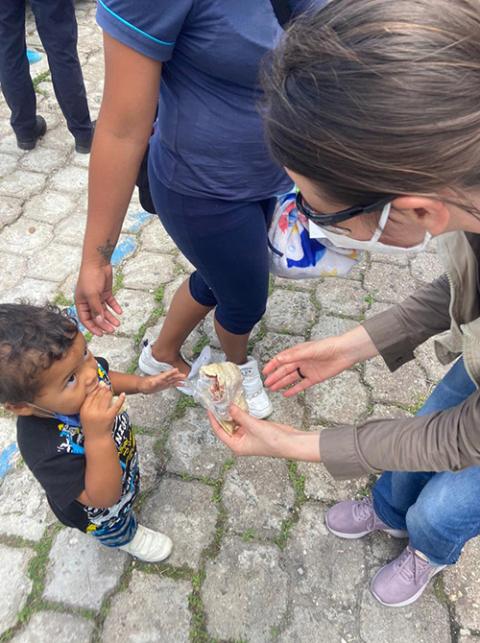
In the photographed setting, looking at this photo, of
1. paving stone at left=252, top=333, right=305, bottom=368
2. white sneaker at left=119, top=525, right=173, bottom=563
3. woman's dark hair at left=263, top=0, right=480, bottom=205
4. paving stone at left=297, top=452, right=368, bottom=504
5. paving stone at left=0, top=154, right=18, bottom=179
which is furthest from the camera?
paving stone at left=0, top=154, right=18, bottom=179

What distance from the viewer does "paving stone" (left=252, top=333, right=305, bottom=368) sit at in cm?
250

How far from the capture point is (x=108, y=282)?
5.41ft

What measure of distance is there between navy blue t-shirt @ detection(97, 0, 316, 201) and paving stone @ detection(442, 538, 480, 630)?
136cm

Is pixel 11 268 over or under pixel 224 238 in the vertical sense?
under

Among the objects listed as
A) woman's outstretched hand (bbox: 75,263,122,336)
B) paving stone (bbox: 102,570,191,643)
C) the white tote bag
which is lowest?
paving stone (bbox: 102,570,191,643)

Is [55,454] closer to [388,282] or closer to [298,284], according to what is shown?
[298,284]

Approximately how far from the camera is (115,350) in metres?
2.47

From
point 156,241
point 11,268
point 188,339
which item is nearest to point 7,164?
point 11,268

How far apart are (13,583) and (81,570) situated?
21 cm

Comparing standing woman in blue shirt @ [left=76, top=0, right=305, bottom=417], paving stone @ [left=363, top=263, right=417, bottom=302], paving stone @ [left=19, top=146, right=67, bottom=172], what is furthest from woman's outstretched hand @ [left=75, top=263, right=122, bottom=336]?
paving stone @ [left=19, top=146, right=67, bottom=172]

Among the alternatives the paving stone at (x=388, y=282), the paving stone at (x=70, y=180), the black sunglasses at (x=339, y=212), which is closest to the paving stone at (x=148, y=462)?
the black sunglasses at (x=339, y=212)

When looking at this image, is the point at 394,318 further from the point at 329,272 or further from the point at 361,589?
the point at 361,589

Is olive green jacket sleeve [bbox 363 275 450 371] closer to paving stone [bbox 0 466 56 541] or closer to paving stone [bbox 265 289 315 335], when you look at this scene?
paving stone [bbox 265 289 315 335]

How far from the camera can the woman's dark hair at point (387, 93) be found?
77cm
